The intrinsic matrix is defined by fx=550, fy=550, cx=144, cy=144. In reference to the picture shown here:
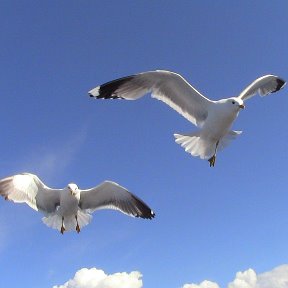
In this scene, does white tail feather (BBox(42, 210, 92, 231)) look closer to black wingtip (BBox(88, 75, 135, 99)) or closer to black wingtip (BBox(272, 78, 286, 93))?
black wingtip (BBox(88, 75, 135, 99))

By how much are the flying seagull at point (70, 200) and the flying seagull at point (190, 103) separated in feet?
7.28

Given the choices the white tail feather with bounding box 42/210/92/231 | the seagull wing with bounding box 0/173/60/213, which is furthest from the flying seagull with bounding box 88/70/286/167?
the white tail feather with bounding box 42/210/92/231

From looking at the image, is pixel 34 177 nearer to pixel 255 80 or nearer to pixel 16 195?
pixel 16 195

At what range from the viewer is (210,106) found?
13.7m

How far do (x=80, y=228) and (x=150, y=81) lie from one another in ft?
14.3

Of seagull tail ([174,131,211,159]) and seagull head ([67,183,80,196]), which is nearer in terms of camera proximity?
seagull tail ([174,131,211,159])

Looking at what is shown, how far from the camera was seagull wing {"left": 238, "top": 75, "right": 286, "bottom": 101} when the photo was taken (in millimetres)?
14695

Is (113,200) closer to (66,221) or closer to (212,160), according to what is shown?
(66,221)

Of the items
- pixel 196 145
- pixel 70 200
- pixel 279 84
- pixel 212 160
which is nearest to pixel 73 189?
pixel 70 200

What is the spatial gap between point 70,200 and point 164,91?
385cm

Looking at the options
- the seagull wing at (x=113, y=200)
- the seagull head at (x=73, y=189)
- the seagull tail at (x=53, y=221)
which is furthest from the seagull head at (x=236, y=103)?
the seagull tail at (x=53, y=221)

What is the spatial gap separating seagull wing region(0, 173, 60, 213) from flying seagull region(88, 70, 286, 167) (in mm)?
3148

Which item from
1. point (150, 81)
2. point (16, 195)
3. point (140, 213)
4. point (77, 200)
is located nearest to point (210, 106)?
point (150, 81)

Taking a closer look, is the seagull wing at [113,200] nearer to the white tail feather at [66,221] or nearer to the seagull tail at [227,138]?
the white tail feather at [66,221]
